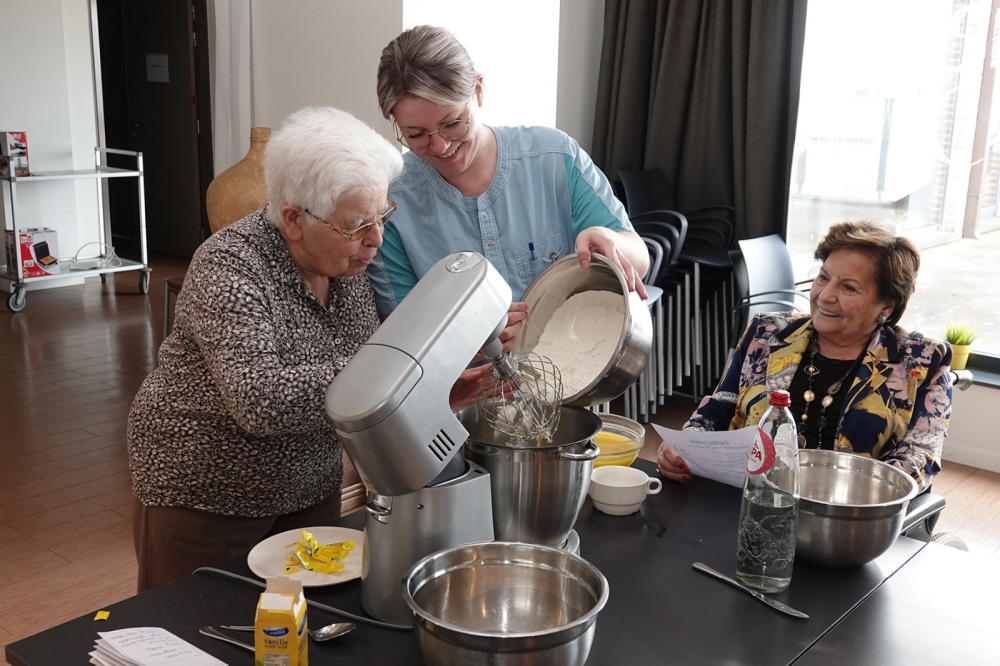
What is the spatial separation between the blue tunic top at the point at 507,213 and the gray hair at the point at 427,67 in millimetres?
251

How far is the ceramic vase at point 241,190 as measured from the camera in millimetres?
2721

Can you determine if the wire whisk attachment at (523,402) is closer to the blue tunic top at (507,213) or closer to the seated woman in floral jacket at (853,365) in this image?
the blue tunic top at (507,213)

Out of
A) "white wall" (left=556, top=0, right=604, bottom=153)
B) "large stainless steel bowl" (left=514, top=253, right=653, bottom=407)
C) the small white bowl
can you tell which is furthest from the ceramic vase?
"white wall" (left=556, top=0, right=604, bottom=153)

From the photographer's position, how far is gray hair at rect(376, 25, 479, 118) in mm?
1609

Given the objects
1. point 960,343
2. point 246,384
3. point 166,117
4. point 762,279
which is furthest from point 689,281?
point 166,117

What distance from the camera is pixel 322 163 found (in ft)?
4.79

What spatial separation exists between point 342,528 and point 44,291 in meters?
6.04

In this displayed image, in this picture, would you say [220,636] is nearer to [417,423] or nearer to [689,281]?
[417,423]

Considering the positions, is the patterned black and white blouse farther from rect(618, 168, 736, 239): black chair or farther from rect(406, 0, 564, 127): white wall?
rect(618, 168, 736, 239): black chair

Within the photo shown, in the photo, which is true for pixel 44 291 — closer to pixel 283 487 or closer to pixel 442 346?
pixel 283 487

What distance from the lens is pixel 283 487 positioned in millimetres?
1627

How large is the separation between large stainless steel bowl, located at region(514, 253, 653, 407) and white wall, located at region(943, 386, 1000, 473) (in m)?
2.88

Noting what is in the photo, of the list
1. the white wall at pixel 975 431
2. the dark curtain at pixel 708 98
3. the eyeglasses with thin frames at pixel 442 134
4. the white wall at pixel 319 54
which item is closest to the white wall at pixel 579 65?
the dark curtain at pixel 708 98

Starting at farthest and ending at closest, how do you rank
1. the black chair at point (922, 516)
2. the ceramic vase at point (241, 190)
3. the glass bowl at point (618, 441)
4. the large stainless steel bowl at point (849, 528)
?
1. the ceramic vase at point (241, 190)
2. the glass bowl at point (618, 441)
3. the black chair at point (922, 516)
4. the large stainless steel bowl at point (849, 528)
